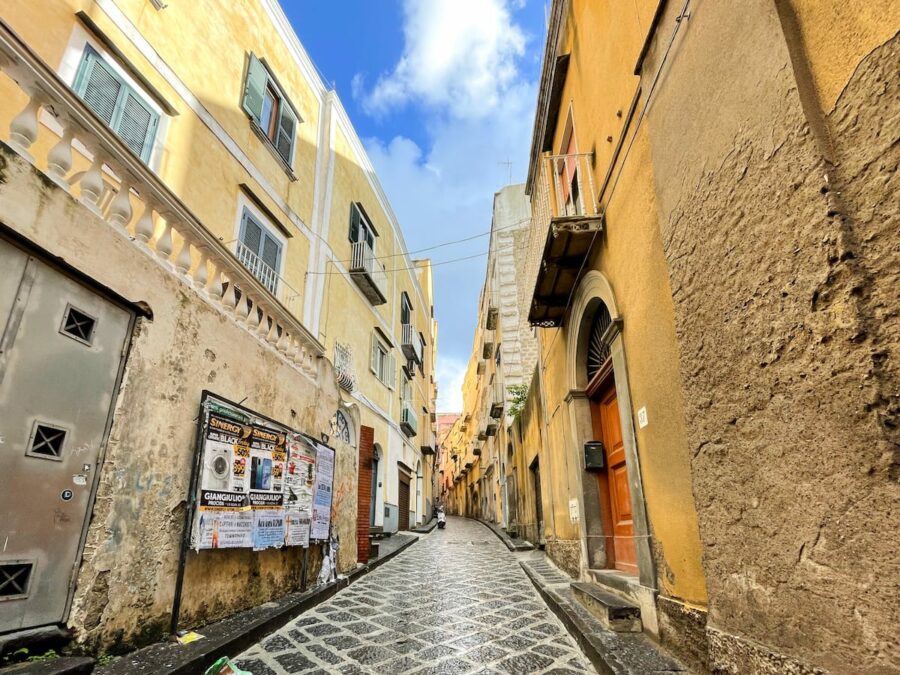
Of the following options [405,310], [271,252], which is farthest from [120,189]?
[405,310]

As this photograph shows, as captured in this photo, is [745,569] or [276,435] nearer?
[745,569]

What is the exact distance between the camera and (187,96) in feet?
24.0

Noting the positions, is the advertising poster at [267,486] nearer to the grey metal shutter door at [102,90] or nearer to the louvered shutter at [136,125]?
the louvered shutter at [136,125]

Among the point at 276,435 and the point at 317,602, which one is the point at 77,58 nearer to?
the point at 276,435

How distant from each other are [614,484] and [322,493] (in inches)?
148

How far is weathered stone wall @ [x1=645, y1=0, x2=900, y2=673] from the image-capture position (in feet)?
5.63

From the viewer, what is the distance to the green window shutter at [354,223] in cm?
1318

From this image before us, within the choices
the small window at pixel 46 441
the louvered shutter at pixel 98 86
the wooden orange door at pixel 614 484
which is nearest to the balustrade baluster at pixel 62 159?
the small window at pixel 46 441

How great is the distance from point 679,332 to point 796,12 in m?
1.74

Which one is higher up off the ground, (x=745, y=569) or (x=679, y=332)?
(x=679, y=332)

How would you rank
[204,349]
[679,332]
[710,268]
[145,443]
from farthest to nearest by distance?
[204,349] < [145,443] < [679,332] < [710,268]

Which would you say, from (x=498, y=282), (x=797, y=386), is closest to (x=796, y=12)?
(x=797, y=386)

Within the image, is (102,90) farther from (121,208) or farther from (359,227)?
(359,227)

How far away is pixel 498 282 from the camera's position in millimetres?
19328
